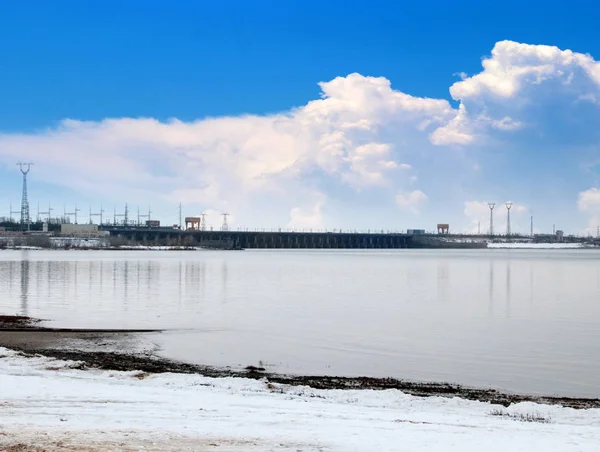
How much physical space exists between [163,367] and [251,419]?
1047cm

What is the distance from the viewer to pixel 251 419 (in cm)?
1463

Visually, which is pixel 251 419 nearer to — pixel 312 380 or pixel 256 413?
pixel 256 413

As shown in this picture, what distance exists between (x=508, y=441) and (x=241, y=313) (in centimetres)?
3179

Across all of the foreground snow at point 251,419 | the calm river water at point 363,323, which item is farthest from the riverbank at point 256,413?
the calm river water at point 363,323

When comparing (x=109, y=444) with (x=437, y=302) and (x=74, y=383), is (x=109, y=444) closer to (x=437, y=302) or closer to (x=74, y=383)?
(x=74, y=383)

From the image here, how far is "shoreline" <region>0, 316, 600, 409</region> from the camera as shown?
803 inches

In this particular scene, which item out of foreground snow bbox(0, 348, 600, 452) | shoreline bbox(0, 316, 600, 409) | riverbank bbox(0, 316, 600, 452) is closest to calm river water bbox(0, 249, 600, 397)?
shoreline bbox(0, 316, 600, 409)

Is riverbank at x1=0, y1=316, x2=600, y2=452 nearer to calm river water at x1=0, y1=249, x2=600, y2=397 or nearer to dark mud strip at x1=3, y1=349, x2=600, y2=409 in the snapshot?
dark mud strip at x1=3, y1=349, x2=600, y2=409

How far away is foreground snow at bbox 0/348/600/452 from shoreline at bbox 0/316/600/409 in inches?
73.9

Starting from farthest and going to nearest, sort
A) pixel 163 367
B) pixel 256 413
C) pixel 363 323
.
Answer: pixel 363 323 < pixel 163 367 < pixel 256 413

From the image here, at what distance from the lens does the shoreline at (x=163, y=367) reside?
20.4 m

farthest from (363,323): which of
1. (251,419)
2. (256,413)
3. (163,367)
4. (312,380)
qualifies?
(251,419)

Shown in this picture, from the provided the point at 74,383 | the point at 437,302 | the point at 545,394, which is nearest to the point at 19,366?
the point at 74,383

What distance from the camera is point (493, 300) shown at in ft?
181
